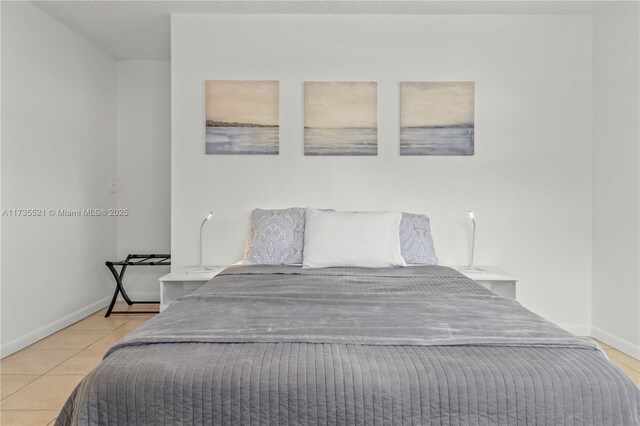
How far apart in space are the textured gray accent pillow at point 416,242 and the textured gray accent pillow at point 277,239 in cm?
70

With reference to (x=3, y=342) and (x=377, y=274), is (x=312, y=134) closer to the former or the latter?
(x=377, y=274)

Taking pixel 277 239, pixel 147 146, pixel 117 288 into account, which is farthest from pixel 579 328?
pixel 147 146

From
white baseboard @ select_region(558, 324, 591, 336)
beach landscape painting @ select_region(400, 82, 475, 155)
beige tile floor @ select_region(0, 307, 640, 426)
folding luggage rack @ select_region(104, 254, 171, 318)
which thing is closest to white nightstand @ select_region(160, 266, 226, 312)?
beige tile floor @ select_region(0, 307, 640, 426)

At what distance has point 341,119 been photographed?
3.39 metres

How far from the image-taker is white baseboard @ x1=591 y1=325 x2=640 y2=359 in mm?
2873

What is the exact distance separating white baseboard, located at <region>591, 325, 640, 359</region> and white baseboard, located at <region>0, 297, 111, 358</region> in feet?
13.9

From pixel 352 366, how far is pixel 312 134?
2.49 m

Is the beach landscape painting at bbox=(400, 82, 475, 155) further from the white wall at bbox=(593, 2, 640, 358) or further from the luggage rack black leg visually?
the luggage rack black leg

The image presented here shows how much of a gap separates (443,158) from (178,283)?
7.34 feet

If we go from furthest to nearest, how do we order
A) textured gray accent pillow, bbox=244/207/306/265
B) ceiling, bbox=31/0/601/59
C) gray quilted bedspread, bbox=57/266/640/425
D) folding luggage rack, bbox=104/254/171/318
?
1. folding luggage rack, bbox=104/254/171/318
2. ceiling, bbox=31/0/601/59
3. textured gray accent pillow, bbox=244/207/306/265
4. gray quilted bedspread, bbox=57/266/640/425

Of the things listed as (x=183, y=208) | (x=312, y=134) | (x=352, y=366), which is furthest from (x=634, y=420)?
(x=183, y=208)

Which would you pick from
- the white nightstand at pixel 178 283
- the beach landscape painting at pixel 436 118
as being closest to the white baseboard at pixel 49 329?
the white nightstand at pixel 178 283

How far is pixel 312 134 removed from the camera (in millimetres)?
3391

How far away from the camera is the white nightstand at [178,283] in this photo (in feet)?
9.53
